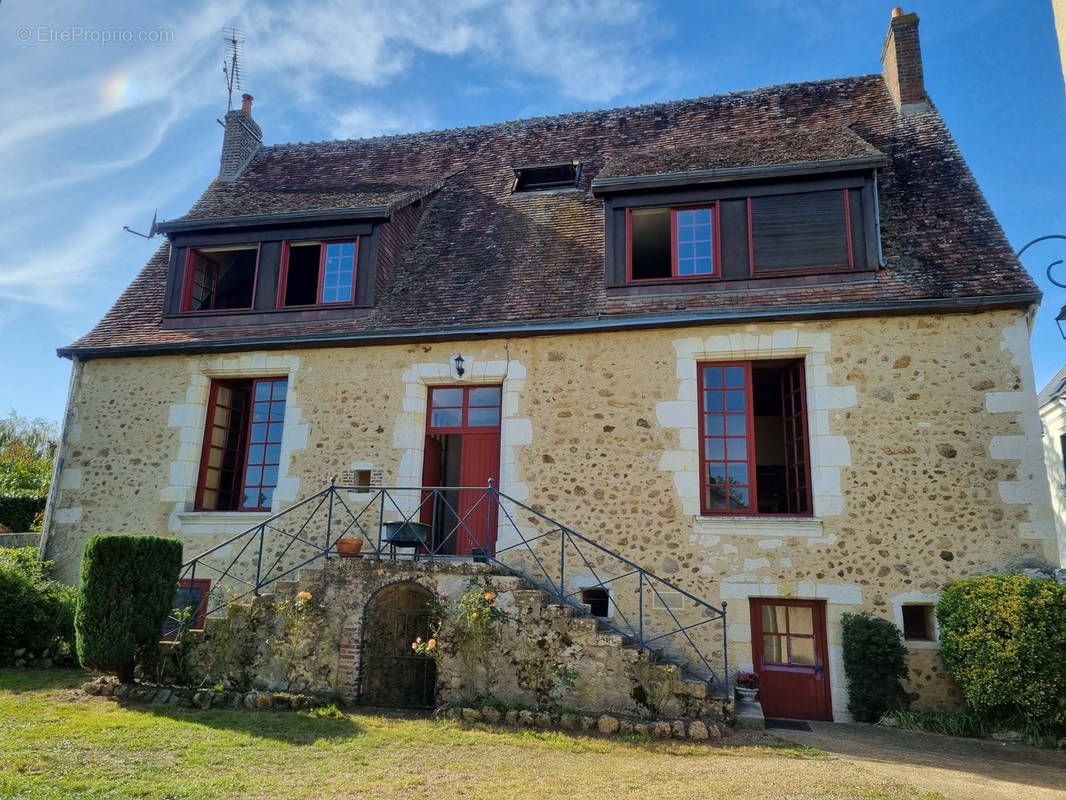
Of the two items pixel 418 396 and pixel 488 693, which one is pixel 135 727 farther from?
pixel 418 396

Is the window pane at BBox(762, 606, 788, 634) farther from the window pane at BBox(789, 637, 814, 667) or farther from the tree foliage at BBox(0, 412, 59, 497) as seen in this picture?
the tree foliage at BBox(0, 412, 59, 497)

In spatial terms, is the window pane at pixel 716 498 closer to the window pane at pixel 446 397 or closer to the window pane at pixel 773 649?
the window pane at pixel 773 649

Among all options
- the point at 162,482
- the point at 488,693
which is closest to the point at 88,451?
the point at 162,482

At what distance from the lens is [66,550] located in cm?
938

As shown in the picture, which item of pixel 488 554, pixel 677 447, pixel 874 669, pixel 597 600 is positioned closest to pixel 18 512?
pixel 488 554

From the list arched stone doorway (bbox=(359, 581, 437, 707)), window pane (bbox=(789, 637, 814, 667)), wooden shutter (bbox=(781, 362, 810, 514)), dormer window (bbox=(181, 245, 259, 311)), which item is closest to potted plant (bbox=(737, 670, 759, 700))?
window pane (bbox=(789, 637, 814, 667))

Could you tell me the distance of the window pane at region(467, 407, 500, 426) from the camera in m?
9.04

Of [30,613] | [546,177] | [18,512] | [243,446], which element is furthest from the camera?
[18,512]

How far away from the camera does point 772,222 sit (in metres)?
8.77

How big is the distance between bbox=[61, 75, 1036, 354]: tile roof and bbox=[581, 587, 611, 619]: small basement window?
9.89 feet

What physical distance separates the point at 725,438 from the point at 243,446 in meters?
6.13

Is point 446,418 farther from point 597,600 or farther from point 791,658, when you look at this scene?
point 791,658

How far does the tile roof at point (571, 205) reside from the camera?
27.8ft

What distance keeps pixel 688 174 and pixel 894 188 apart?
104 inches
